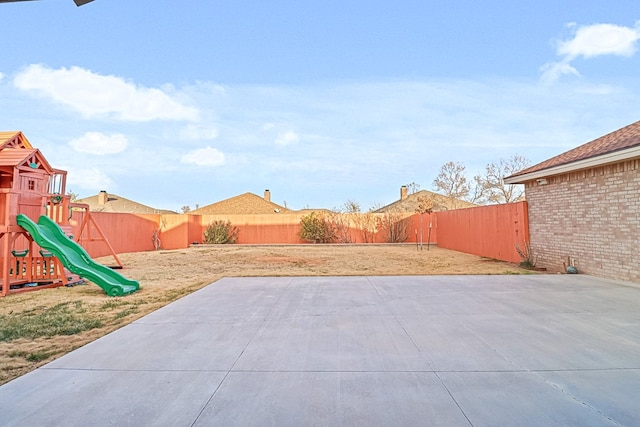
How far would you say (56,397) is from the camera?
7.62 feet

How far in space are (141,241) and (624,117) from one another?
67.6ft

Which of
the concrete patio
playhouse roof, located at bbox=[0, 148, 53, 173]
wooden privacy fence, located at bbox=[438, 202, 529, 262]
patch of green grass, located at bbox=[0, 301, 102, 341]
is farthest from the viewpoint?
wooden privacy fence, located at bbox=[438, 202, 529, 262]

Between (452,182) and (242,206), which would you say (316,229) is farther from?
(452,182)

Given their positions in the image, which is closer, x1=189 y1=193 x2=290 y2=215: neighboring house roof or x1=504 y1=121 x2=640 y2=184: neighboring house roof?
x1=504 y1=121 x2=640 y2=184: neighboring house roof

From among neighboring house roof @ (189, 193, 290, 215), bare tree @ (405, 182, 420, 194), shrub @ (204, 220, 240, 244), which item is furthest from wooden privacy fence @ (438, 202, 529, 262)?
neighboring house roof @ (189, 193, 290, 215)

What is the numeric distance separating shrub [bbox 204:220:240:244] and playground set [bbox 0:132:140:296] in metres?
10.7

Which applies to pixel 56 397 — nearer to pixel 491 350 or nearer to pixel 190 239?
pixel 491 350

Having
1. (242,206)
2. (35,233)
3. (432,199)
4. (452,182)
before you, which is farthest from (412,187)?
(35,233)

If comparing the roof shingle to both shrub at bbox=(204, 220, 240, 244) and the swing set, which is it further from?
shrub at bbox=(204, 220, 240, 244)

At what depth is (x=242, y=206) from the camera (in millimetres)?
31625

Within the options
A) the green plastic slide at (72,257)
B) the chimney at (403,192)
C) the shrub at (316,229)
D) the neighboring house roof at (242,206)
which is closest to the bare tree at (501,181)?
the chimney at (403,192)

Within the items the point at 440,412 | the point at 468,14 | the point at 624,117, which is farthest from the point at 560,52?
the point at 440,412

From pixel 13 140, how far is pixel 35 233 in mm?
2793

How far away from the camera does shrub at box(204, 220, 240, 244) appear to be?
19312mm
